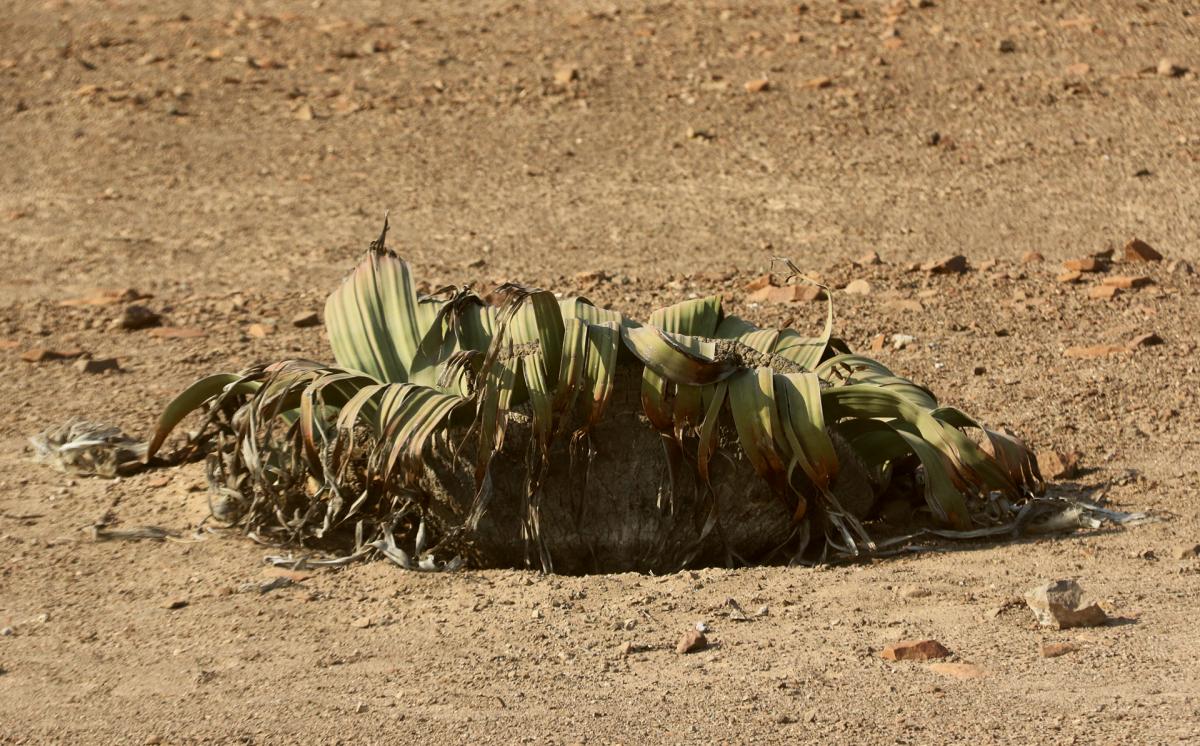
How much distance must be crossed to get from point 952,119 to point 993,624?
633 cm

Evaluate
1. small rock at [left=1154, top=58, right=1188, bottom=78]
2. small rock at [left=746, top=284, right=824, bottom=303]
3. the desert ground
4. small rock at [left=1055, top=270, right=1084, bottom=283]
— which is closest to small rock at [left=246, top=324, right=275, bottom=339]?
the desert ground

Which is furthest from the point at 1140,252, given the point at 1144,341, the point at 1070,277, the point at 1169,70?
the point at 1169,70

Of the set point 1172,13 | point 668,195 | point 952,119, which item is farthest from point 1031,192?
point 1172,13

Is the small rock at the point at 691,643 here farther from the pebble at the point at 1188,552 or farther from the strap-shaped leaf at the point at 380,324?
the pebble at the point at 1188,552

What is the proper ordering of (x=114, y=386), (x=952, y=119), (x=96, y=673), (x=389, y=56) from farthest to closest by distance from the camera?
(x=389, y=56)
(x=952, y=119)
(x=114, y=386)
(x=96, y=673)

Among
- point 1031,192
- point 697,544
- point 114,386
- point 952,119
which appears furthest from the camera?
point 952,119

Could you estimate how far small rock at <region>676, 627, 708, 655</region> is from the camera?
3449mm

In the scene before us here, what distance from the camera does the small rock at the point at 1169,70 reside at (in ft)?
33.0

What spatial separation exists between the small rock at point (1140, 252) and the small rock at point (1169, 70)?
3.24 metres

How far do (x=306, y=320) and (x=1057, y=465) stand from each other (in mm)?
3068

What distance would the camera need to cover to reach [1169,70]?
10.1 metres

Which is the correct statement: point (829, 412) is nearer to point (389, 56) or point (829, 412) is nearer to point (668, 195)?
point (668, 195)

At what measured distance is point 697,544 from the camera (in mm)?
4090

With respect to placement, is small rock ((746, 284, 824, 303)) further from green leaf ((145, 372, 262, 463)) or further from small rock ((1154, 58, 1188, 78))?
small rock ((1154, 58, 1188, 78))
